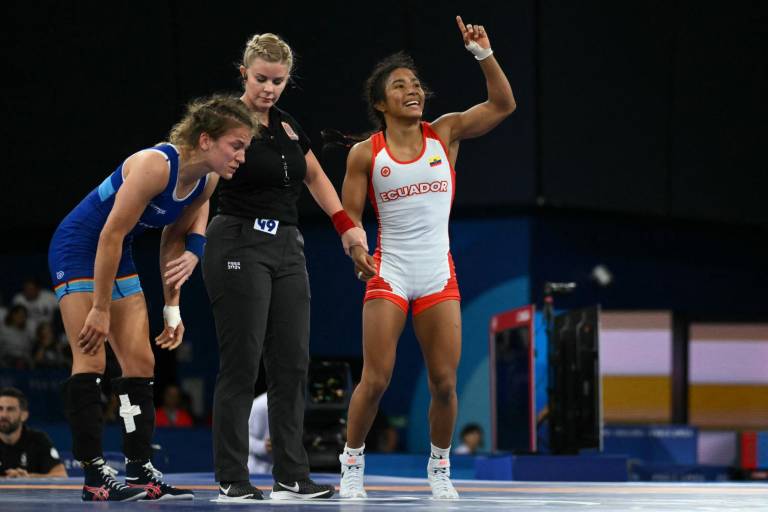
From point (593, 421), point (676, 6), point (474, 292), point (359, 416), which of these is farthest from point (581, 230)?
point (359, 416)

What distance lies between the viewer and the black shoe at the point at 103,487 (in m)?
4.54

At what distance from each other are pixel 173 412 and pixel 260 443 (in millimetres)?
4048

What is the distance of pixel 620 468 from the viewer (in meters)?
8.35

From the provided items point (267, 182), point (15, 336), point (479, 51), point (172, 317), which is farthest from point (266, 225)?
point (15, 336)

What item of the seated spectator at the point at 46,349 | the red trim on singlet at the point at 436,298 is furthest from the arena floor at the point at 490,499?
the seated spectator at the point at 46,349

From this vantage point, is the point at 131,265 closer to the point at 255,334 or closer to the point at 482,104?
the point at 255,334

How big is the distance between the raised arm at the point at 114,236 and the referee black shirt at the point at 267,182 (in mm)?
359

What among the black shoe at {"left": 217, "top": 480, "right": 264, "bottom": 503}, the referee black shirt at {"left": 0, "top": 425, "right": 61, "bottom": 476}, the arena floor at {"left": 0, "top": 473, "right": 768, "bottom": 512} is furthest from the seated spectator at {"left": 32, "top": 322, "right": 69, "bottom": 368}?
the black shoe at {"left": 217, "top": 480, "right": 264, "bottom": 503}

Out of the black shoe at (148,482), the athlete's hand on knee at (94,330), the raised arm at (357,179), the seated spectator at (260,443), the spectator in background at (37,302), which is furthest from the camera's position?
the spectator in background at (37,302)

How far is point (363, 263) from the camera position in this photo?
4.93m

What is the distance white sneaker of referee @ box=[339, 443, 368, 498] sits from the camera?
502 centimetres

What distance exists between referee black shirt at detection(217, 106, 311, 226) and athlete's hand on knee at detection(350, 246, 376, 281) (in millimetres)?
265

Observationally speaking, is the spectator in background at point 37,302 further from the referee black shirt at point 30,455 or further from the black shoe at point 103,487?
the black shoe at point 103,487

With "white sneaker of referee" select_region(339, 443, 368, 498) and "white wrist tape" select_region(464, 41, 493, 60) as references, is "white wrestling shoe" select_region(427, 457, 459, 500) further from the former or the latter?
"white wrist tape" select_region(464, 41, 493, 60)
